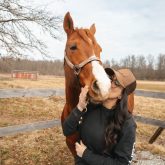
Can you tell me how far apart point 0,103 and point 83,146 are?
29.7 feet

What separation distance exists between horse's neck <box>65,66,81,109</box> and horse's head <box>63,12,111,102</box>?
0.09m

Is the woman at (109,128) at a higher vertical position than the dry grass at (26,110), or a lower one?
higher

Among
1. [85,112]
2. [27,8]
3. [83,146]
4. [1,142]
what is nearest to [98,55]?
[85,112]

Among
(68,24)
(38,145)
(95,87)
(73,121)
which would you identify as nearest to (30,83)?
(38,145)

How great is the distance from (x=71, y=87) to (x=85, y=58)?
46cm

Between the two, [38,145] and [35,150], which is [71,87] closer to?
[35,150]

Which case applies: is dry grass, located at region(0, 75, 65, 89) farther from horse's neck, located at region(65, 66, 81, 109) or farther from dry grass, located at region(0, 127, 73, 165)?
horse's neck, located at region(65, 66, 81, 109)

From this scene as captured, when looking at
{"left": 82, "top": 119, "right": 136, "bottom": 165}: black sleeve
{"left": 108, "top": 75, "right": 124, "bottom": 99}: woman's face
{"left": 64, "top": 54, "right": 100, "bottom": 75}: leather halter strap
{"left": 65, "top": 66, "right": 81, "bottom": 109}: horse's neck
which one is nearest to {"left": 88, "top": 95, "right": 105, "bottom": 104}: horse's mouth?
{"left": 108, "top": 75, "right": 124, "bottom": 99}: woman's face

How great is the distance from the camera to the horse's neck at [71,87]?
2.92 meters

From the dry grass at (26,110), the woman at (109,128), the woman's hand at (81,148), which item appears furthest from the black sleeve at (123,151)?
the dry grass at (26,110)

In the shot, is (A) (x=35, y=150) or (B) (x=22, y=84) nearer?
(A) (x=35, y=150)

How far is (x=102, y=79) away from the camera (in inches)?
86.5

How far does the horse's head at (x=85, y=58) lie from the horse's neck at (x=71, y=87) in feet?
0.31

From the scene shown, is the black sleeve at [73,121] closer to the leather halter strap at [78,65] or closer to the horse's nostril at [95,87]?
the horse's nostril at [95,87]
